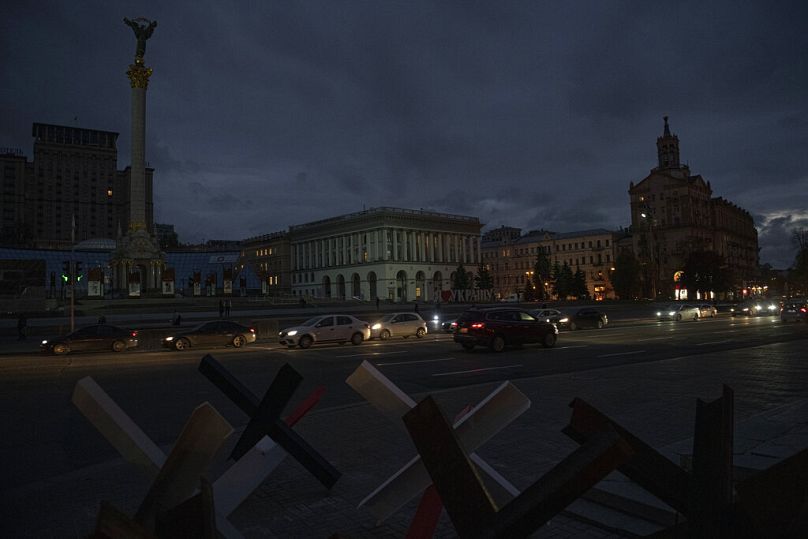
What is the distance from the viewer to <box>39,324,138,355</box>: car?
24734mm

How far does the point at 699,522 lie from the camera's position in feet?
6.16

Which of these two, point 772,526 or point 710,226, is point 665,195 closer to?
point 710,226

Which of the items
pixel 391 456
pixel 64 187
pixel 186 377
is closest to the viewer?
pixel 391 456

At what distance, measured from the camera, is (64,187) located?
15550 cm

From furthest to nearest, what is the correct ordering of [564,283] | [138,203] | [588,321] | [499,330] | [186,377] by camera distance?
1. [564,283]
2. [138,203]
3. [588,321]
4. [499,330]
5. [186,377]

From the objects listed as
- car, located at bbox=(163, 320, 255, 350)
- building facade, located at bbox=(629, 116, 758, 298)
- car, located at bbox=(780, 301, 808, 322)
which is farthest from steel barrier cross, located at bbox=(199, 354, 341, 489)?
building facade, located at bbox=(629, 116, 758, 298)

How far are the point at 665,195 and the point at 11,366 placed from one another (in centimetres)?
12786

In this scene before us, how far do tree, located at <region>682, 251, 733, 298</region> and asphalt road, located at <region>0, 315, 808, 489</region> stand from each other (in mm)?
77809

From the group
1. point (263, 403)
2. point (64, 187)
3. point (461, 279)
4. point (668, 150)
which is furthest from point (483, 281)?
point (64, 187)

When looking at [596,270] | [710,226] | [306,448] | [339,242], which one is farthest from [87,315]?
[710,226]

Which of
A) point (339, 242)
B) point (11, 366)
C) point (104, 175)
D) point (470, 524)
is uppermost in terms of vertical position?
point (104, 175)

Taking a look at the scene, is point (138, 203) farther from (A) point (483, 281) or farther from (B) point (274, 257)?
(B) point (274, 257)

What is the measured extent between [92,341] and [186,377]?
13.5 meters

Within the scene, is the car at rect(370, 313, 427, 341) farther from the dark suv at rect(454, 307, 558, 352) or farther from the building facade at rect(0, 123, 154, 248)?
the building facade at rect(0, 123, 154, 248)
